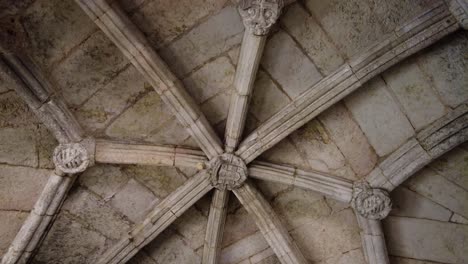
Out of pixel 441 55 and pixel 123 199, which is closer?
pixel 441 55

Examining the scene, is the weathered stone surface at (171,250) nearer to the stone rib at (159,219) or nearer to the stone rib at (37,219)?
the stone rib at (159,219)

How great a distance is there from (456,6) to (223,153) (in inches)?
94.7

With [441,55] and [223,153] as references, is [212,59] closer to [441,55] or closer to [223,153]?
[223,153]

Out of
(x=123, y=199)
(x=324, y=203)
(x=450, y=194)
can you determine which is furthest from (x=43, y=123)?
Result: (x=450, y=194)

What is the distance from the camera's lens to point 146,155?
441 centimetres

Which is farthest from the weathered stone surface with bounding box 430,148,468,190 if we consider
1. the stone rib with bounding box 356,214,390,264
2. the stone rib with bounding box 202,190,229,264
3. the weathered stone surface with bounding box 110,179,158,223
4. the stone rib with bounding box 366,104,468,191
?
the weathered stone surface with bounding box 110,179,158,223

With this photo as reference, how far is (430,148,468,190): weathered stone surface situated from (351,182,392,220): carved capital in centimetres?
60

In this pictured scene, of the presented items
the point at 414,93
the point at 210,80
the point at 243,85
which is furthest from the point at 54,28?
the point at 414,93

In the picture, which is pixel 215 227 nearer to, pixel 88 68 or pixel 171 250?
pixel 171 250

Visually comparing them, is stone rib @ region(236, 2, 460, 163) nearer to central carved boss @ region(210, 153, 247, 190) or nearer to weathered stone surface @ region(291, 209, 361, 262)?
central carved boss @ region(210, 153, 247, 190)

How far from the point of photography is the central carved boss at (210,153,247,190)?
175 inches

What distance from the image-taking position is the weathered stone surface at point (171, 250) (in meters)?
5.03

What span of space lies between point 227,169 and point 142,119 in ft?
3.21

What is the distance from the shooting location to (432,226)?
14.9ft
